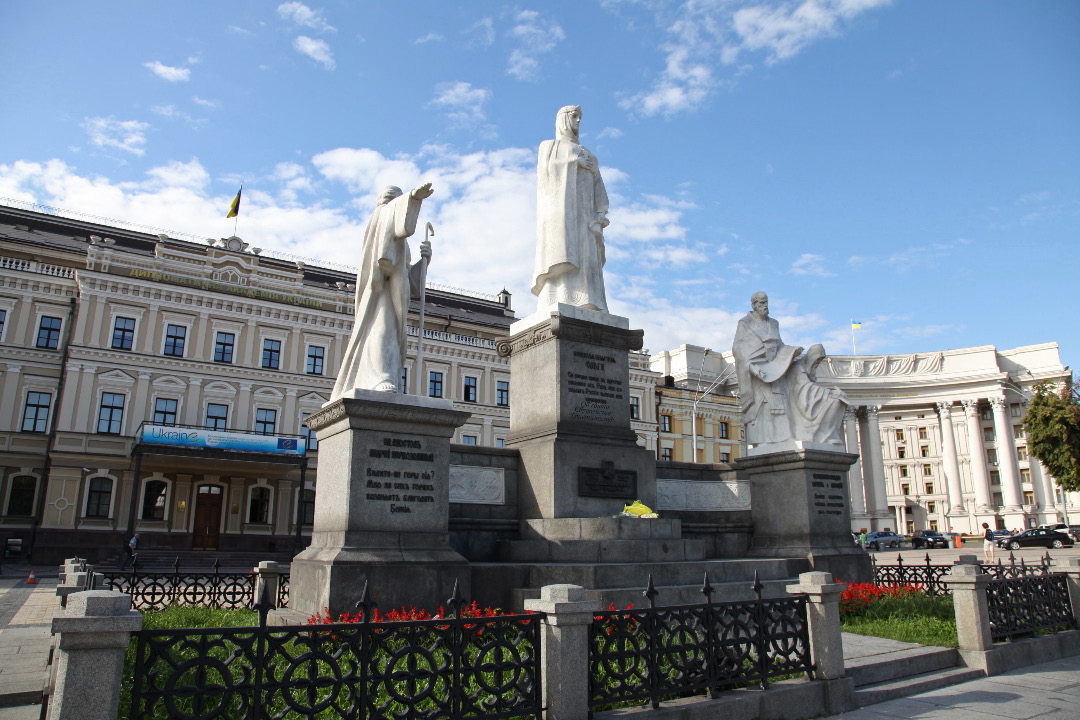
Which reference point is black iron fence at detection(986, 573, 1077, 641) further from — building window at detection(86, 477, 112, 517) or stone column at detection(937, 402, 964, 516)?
stone column at detection(937, 402, 964, 516)

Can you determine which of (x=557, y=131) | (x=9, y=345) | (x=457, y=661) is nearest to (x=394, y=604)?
(x=457, y=661)

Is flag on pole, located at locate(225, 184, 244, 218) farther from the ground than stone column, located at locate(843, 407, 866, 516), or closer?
farther from the ground

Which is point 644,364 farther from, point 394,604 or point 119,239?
point 394,604

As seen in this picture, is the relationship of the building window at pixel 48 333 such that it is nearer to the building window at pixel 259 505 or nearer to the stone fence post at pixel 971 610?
the building window at pixel 259 505

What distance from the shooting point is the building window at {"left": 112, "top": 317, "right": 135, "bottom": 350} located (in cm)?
3859

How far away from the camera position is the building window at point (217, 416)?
4025cm

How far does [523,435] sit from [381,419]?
3.21 m

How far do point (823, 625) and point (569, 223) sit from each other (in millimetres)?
7263

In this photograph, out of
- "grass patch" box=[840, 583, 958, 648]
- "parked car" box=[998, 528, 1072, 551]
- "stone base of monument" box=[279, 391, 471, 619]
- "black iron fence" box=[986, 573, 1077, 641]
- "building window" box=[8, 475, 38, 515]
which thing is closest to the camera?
"stone base of monument" box=[279, 391, 471, 619]

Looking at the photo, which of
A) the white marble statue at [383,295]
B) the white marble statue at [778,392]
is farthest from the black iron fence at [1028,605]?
the white marble statue at [383,295]

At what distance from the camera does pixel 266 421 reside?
137 feet

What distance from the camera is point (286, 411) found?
4241 centimetres

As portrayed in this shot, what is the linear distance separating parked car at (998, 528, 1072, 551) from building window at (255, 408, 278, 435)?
41354 millimetres

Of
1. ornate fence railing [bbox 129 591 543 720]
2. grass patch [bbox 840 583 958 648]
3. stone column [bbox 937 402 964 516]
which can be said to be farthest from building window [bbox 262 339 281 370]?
stone column [bbox 937 402 964 516]
